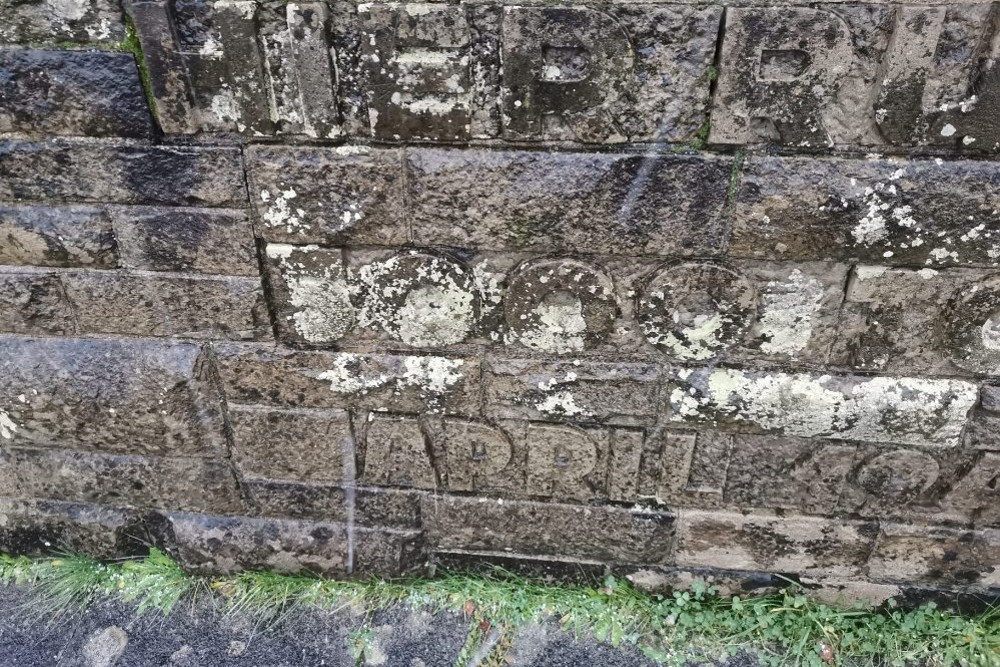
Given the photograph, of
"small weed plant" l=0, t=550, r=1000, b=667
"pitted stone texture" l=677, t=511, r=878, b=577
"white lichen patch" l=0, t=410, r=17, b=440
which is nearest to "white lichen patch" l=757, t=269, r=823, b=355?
"pitted stone texture" l=677, t=511, r=878, b=577

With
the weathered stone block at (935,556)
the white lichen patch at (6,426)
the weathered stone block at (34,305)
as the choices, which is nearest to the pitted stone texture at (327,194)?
the weathered stone block at (34,305)

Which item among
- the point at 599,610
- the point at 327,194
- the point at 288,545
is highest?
the point at 327,194

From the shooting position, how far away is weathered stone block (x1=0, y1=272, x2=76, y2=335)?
79.8 inches

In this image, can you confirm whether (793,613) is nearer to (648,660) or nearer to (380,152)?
(648,660)

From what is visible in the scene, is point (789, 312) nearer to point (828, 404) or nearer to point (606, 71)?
point (828, 404)

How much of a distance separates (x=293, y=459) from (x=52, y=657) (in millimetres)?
988

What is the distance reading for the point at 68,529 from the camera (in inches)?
95.3

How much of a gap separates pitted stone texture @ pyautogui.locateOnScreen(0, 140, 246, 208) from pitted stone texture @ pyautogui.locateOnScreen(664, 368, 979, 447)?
139 cm

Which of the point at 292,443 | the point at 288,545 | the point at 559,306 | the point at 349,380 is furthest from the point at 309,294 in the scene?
the point at 288,545

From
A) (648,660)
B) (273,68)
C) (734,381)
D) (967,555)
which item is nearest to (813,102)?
(734,381)

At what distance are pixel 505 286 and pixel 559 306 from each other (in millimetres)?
163

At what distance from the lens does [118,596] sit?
239 centimetres

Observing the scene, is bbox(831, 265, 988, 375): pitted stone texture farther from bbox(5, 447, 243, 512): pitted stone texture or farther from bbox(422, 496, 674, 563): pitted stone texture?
bbox(5, 447, 243, 512): pitted stone texture

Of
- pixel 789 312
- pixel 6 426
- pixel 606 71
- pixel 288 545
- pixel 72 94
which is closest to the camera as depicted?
pixel 606 71
